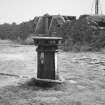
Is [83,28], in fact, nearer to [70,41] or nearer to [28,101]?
[70,41]

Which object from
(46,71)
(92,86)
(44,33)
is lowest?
(92,86)

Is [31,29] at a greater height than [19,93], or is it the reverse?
[31,29]

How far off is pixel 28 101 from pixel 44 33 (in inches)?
74.8

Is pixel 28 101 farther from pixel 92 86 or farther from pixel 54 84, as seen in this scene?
pixel 92 86

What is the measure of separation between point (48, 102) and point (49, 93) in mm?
553

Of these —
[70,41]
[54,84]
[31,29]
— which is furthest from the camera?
[31,29]

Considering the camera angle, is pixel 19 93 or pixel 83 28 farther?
pixel 83 28

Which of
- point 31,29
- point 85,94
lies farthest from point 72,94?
point 31,29

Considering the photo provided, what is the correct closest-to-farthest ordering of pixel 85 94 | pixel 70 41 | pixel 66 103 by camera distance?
pixel 66 103, pixel 85 94, pixel 70 41

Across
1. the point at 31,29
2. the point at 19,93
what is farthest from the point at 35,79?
the point at 31,29

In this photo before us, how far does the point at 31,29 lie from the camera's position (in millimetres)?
32438

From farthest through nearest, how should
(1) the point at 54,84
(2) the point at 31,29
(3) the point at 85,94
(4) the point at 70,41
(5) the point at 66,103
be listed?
(2) the point at 31,29
(4) the point at 70,41
(1) the point at 54,84
(3) the point at 85,94
(5) the point at 66,103

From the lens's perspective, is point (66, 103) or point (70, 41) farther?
point (70, 41)

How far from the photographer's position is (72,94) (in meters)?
3.95
